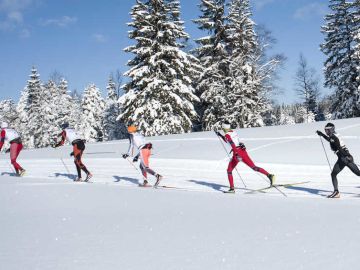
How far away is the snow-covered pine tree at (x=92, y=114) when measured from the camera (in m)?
60.4

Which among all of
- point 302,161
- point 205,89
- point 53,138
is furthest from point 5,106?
point 302,161

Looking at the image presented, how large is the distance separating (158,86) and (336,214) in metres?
21.4

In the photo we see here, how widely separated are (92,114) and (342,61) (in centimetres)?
4023

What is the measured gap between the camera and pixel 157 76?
90.1 feet

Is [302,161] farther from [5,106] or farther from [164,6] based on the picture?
[5,106]

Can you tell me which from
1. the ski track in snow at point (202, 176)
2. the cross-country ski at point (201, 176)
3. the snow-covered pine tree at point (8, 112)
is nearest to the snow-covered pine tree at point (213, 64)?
the cross-country ski at point (201, 176)

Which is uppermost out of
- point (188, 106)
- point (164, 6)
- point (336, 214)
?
point (164, 6)

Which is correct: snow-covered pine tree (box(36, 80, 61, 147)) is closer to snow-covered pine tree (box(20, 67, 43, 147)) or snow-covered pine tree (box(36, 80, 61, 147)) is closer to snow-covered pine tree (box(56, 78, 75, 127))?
Answer: snow-covered pine tree (box(20, 67, 43, 147))

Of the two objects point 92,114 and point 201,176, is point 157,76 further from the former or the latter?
point 92,114

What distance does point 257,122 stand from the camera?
30.9 m

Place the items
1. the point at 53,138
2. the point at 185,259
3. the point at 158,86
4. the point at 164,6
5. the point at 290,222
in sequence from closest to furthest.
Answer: the point at 185,259
the point at 290,222
the point at 158,86
the point at 164,6
the point at 53,138

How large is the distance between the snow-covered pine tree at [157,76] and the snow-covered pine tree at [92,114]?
107 ft

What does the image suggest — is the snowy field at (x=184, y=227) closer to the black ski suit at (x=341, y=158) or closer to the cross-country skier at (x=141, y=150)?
the black ski suit at (x=341, y=158)

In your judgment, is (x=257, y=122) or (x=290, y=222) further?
(x=257, y=122)
